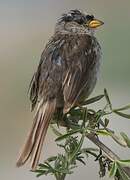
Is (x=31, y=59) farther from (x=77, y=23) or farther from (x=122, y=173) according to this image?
(x=122, y=173)

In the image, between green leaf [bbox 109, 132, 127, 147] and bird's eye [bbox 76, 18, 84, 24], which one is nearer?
green leaf [bbox 109, 132, 127, 147]

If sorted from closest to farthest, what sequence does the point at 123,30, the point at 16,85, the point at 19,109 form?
the point at 19,109 → the point at 16,85 → the point at 123,30

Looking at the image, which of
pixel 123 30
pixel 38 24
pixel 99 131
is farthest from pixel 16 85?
pixel 99 131

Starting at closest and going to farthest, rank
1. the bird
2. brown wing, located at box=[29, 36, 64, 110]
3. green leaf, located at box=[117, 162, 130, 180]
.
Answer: green leaf, located at box=[117, 162, 130, 180], the bird, brown wing, located at box=[29, 36, 64, 110]

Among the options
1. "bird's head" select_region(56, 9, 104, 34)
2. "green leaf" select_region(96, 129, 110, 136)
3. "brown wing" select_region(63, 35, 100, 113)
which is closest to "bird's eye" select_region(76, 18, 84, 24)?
"bird's head" select_region(56, 9, 104, 34)

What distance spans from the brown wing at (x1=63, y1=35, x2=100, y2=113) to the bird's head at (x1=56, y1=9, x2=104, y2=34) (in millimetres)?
265

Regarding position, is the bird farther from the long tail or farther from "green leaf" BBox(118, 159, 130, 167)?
"green leaf" BBox(118, 159, 130, 167)

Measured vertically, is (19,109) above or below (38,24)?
below

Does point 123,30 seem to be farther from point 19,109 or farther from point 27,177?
point 27,177

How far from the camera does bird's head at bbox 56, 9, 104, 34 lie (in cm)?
341

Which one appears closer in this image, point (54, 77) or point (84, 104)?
point (84, 104)

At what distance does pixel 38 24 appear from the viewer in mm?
8461

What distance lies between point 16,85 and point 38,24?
2.16m

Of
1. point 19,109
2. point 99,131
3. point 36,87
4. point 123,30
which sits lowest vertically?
point 99,131
